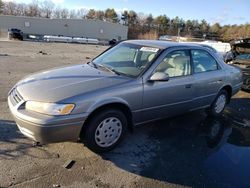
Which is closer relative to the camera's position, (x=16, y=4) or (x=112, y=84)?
(x=112, y=84)

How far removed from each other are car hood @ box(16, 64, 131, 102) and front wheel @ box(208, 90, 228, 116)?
8.87 feet

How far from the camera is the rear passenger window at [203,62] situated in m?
5.05

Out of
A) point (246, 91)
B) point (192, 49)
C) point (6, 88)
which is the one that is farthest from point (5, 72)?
point (246, 91)

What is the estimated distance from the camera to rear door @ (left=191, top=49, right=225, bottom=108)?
5.04 meters

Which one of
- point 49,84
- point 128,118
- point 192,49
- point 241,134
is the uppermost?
point 192,49

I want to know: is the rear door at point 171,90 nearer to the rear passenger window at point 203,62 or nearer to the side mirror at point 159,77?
the side mirror at point 159,77

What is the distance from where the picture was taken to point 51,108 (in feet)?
10.7

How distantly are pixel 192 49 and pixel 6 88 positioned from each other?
15.7ft

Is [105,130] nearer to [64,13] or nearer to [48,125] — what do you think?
[48,125]

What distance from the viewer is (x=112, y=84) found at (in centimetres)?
380

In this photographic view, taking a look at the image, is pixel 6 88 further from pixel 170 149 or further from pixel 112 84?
pixel 170 149

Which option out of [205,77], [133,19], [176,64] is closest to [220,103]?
[205,77]

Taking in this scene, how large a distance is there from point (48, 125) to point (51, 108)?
218 millimetres

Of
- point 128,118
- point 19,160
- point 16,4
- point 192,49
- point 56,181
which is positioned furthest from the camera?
point 16,4
